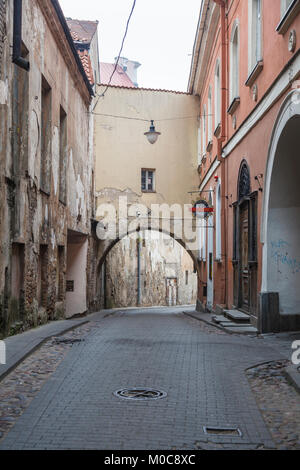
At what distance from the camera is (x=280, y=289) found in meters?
10.2

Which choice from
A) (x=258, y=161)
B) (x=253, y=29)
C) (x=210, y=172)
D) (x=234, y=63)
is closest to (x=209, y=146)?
(x=210, y=172)

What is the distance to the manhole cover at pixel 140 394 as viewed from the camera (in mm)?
5680

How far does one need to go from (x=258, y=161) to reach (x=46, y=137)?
196 inches

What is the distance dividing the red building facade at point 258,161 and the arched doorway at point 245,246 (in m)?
0.02

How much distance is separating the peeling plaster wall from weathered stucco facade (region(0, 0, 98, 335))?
970 centimetres

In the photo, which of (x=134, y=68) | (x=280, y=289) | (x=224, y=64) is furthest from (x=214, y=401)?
(x=134, y=68)

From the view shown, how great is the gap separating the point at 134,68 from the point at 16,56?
1607 inches

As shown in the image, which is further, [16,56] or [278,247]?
[278,247]

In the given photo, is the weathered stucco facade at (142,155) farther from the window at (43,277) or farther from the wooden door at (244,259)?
the window at (43,277)

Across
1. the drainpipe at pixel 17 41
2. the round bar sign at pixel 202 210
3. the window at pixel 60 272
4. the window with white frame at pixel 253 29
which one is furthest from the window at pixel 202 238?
the drainpipe at pixel 17 41

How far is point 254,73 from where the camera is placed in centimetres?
1098

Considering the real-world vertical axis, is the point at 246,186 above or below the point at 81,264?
above

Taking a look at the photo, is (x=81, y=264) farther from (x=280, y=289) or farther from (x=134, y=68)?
(x=134, y=68)
